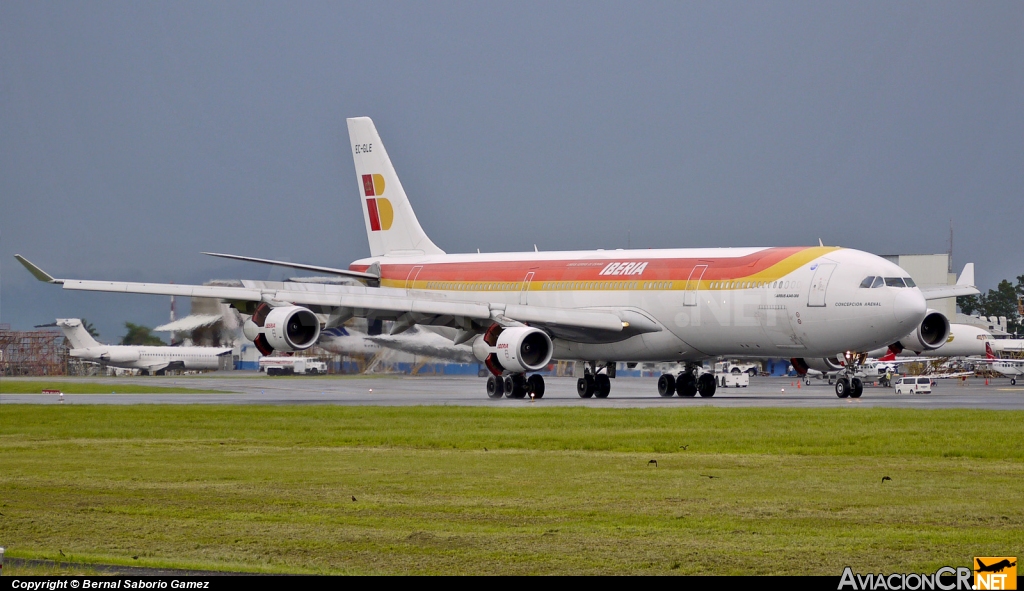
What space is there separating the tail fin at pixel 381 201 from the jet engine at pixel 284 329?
1183 centimetres

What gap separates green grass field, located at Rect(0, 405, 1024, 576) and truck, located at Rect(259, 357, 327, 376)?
60162 millimetres

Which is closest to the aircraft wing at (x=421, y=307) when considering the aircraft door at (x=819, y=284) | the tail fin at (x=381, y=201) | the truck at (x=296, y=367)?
the aircraft door at (x=819, y=284)

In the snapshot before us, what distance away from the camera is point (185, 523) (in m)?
12.7

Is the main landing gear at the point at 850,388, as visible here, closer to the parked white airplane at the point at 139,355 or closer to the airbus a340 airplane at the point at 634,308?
the airbus a340 airplane at the point at 634,308

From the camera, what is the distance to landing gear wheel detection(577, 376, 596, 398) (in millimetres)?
44156

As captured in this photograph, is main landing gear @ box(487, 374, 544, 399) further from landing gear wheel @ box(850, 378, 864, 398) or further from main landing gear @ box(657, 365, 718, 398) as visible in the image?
landing gear wheel @ box(850, 378, 864, 398)

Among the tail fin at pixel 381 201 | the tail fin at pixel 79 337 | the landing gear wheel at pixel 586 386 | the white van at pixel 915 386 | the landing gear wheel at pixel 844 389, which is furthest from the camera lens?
the tail fin at pixel 79 337

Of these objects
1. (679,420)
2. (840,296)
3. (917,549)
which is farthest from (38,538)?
(840,296)

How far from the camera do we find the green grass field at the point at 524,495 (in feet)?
35.0

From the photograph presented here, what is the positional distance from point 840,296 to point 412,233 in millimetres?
20470

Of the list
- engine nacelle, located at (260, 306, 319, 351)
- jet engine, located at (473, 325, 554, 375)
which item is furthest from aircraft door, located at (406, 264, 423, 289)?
engine nacelle, located at (260, 306, 319, 351)

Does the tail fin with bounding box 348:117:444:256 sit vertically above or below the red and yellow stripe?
above

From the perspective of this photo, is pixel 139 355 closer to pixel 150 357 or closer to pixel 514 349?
pixel 150 357

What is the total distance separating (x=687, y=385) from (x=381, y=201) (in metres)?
15.9
